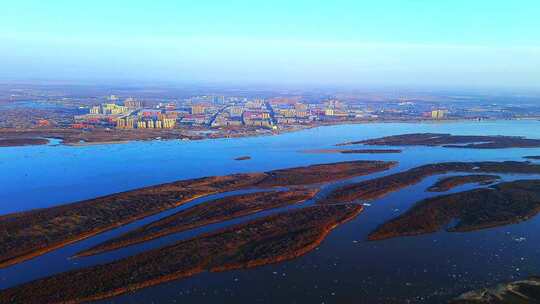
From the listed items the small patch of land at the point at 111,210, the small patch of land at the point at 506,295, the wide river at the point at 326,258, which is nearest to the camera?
the small patch of land at the point at 506,295

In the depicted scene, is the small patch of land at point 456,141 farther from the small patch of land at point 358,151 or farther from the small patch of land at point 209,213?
the small patch of land at point 209,213

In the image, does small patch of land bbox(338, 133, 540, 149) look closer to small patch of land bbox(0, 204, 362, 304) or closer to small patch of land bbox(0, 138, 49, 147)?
small patch of land bbox(0, 204, 362, 304)

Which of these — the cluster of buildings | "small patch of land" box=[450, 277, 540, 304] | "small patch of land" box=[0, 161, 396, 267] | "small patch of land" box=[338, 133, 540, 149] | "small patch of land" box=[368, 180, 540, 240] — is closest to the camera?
"small patch of land" box=[450, 277, 540, 304]

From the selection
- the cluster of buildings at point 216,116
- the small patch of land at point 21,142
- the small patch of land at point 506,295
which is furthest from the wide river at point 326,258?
the cluster of buildings at point 216,116

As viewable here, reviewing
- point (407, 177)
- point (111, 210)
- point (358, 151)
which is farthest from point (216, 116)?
point (111, 210)

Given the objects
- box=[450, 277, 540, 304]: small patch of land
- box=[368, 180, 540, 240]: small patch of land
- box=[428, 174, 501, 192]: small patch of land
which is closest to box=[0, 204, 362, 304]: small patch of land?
box=[368, 180, 540, 240]: small patch of land

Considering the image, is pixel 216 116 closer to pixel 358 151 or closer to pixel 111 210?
pixel 358 151
